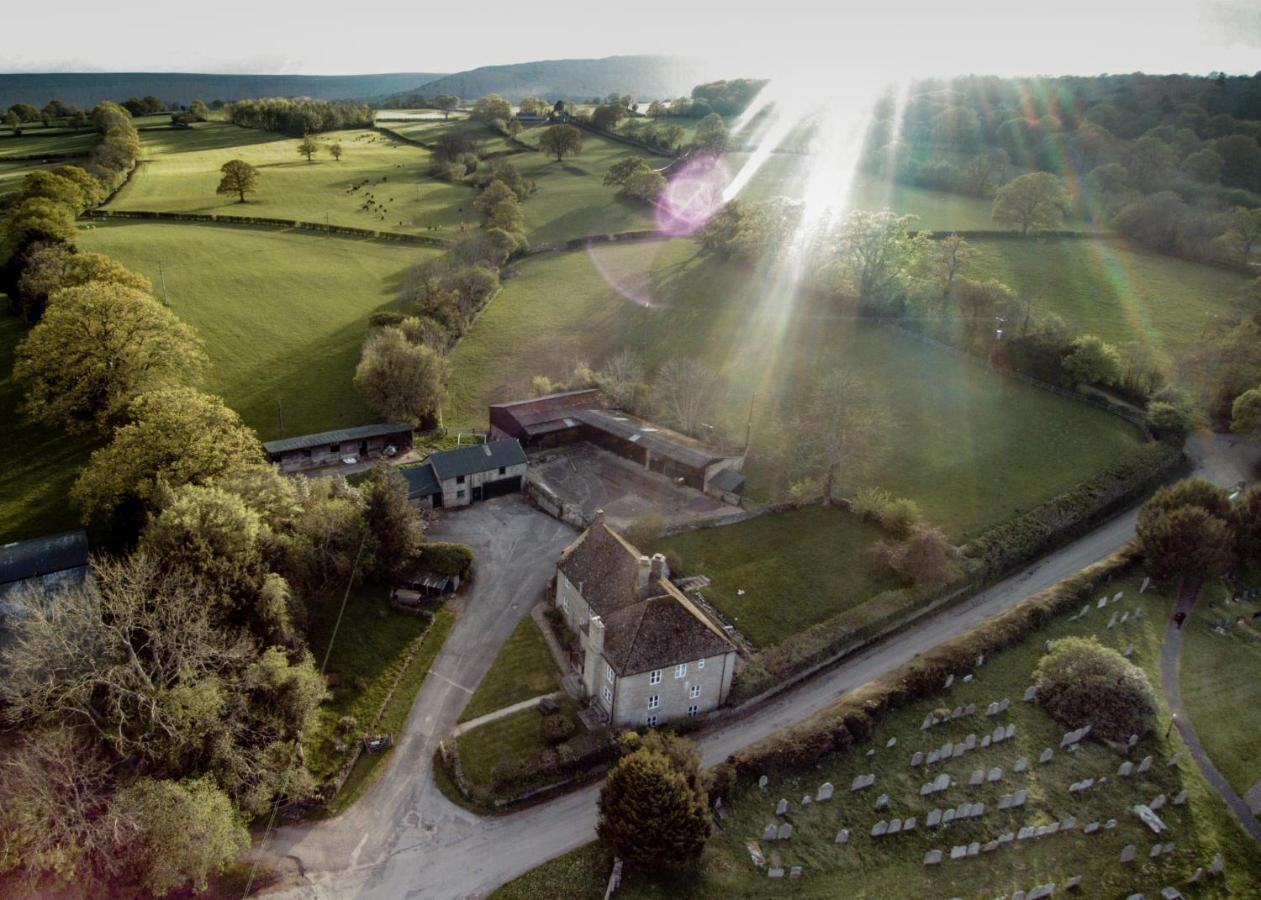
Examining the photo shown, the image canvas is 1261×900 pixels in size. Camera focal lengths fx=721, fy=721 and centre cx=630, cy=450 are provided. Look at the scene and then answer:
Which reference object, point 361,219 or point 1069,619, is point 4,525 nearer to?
point 1069,619

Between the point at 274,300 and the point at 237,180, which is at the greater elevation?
the point at 237,180

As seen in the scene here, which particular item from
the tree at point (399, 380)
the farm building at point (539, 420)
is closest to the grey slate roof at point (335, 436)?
the tree at point (399, 380)

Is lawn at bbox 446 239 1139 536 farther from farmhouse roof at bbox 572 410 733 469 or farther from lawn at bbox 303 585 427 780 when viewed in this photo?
lawn at bbox 303 585 427 780

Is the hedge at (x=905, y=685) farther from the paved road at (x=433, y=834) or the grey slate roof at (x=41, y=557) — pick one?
the grey slate roof at (x=41, y=557)

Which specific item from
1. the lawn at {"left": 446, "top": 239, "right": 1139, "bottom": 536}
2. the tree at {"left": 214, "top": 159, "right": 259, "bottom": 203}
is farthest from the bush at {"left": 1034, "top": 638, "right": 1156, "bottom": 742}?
the tree at {"left": 214, "top": 159, "right": 259, "bottom": 203}

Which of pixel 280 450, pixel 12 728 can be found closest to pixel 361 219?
pixel 280 450

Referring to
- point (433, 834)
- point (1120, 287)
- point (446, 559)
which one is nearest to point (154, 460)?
point (446, 559)

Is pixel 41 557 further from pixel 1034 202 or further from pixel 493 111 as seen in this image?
pixel 493 111
